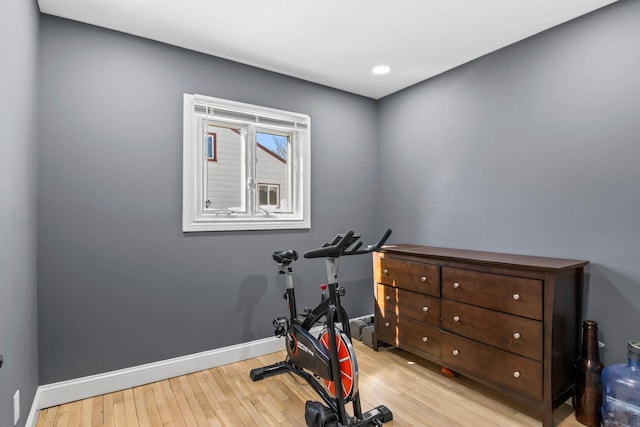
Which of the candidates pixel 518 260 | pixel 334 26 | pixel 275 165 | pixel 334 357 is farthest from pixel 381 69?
pixel 334 357

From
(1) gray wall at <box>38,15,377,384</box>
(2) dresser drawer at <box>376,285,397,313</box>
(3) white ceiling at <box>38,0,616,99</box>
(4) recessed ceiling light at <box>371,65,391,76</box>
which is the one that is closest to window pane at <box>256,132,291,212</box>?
(1) gray wall at <box>38,15,377,384</box>

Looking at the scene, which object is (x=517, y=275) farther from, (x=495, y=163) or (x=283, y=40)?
(x=283, y=40)

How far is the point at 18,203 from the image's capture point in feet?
5.47

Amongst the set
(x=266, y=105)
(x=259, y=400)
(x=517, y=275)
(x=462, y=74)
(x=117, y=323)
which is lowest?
(x=259, y=400)

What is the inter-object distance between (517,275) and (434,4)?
→ 1738mm

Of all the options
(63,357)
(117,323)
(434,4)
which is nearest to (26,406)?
(63,357)

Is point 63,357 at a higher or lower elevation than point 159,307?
lower

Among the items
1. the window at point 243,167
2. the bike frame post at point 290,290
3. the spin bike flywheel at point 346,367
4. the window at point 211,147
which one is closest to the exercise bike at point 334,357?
the spin bike flywheel at point 346,367

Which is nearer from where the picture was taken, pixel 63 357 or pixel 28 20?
pixel 28 20

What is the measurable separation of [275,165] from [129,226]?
4.40 feet

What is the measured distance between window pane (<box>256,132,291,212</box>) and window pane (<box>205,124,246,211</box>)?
0.18 m

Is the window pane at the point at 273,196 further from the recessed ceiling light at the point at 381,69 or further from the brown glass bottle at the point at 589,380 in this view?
the brown glass bottle at the point at 589,380

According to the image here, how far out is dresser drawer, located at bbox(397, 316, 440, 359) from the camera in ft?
8.16

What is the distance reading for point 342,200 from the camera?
136 inches
